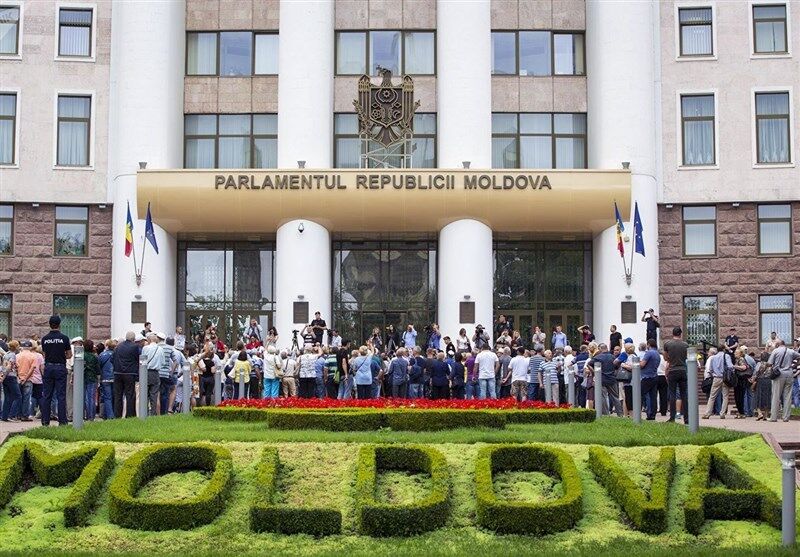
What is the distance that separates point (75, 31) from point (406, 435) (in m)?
29.8

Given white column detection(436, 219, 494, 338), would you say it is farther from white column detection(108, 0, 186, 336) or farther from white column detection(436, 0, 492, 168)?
white column detection(108, 0, 186, 336)

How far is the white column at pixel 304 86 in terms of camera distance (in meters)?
42.6

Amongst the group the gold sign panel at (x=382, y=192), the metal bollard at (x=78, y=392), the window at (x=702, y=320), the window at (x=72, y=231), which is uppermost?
the gold sign panel at (x=382, y=192)

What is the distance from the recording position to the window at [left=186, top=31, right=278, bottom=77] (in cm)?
4550

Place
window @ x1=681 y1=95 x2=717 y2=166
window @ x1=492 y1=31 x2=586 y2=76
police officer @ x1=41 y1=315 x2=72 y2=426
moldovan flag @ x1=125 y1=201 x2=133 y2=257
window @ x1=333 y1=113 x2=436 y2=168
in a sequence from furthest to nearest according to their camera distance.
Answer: window @ x1=492 y1=31 x2=586 y2=76 < window @ x1=333 y1=113 x2=436 y2=168 < window @ x1=681 y1=95 x2=717 y2=166 < moldovan flag @ x1=125 y1=201 x2=133 y2=257 < police officer @ x1=41 y1=315 x2=72 y2=426

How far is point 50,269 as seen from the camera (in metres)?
43.7

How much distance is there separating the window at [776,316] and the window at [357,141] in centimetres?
1309

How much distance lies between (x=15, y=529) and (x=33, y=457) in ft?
7.64

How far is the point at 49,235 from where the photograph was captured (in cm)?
4381

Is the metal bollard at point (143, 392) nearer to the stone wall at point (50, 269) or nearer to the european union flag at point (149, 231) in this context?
the european union flag at point (149, 231)

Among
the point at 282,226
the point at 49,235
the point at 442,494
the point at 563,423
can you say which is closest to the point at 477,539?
the point at 442,494

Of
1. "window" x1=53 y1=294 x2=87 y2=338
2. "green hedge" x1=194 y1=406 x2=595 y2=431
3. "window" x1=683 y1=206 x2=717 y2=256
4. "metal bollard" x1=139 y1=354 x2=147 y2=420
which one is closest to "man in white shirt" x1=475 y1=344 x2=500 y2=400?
"green hedge" x1=194 y1=406 x2=595 y2=431

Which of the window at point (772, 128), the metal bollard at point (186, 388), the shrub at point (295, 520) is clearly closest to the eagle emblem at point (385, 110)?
the window at point (772, 128)

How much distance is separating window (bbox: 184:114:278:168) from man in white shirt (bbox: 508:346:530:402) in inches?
671
